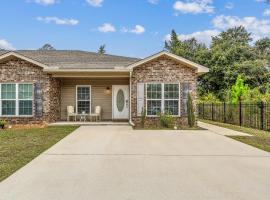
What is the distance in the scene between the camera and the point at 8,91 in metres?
15.5

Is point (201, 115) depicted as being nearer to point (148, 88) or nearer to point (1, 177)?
point (148, 88)

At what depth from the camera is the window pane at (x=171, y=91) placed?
15508 mm

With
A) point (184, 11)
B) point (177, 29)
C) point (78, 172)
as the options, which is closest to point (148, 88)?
point (78, 172)

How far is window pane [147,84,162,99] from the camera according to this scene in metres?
15.6

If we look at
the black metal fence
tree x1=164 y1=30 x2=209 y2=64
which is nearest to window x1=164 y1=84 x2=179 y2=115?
the black metal fence

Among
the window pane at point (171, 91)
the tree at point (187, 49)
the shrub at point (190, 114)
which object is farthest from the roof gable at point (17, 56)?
the tree at point (187, 49)

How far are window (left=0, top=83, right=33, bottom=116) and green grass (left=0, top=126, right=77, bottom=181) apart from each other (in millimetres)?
4192

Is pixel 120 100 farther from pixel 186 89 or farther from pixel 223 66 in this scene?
pixel 223 66

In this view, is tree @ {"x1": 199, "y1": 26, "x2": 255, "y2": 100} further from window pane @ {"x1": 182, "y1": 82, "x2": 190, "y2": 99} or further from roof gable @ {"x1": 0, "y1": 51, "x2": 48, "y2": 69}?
roof gable @ {"x1": 0, "y1": 51, "x2": 48, "y2": 69}

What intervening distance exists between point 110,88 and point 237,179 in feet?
43.3

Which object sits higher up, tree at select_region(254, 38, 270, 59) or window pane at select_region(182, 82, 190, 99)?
tree at select_region(254, 38, 270, 59)

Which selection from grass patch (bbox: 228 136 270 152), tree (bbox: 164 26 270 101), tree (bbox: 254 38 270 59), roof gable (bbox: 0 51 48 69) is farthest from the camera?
tree (bbox: 254 38 270 59)

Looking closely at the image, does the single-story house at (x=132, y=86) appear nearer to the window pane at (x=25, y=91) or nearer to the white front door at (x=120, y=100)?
the window pane at (x=25, y=91)

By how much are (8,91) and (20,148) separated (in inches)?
301
